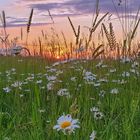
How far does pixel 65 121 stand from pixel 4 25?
2.40 meters

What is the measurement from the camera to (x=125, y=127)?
2746 millimetres

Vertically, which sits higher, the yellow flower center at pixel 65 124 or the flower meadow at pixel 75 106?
the yellow flower center at pixel 65 124

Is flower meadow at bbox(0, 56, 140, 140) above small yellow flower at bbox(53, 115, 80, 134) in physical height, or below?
Answer: below

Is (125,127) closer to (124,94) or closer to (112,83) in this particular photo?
(124,94)

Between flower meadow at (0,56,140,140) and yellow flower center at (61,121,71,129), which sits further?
flower meadow at (0,56,140,140)

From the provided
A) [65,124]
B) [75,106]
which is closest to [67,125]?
[65,124]

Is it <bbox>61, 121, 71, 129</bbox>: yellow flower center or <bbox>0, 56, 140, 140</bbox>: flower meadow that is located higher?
<bbox>61, 121, 71, 129</bbox>: yellow flower center

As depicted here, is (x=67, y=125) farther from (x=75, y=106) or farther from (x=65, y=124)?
(x=75, y=106)

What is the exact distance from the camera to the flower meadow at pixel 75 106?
2609mm

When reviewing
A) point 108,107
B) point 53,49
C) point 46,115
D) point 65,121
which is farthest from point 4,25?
point 65,121

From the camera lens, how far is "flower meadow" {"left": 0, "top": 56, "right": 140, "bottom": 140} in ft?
8.56

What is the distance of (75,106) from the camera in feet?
6.93

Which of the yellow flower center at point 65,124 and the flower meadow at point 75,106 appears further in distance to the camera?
the flower meadow at point 75,106

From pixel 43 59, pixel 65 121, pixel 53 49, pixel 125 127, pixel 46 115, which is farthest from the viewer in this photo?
pixel 43 59
